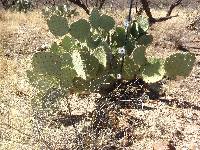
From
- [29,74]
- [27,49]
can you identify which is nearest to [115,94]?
A: [29,74]

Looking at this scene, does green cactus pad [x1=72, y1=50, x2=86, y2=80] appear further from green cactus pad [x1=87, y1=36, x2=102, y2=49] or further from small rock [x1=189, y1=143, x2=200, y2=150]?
small rock [x1=189, y1=143, x2=200, y2=150]

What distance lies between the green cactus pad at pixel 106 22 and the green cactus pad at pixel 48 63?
75 cm

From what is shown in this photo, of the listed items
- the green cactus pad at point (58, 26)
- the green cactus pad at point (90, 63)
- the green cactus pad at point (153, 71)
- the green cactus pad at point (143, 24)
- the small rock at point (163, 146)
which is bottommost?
the small rock at point (163, 146)

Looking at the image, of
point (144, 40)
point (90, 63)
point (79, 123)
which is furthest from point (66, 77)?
point (144, 40)

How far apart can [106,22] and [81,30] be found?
0.27m

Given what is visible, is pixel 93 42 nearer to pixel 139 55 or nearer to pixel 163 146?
pixel 139 55

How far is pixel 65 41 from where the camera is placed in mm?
4820

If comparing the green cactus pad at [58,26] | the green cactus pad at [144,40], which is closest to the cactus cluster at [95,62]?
the green cactus pad at [58,26]

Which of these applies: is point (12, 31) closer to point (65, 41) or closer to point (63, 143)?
point (65, 41)

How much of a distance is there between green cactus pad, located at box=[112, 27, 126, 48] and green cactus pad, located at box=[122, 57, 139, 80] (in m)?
0.32

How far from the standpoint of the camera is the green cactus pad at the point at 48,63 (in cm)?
433

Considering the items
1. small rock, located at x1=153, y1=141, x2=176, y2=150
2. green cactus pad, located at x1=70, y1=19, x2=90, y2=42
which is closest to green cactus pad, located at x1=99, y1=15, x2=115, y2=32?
green cactus pad, located at x1=70, y1=19, x2=90, y2=42

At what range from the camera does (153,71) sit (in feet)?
14.9

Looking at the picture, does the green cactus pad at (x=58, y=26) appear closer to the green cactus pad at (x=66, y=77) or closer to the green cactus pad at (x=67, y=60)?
the green cactus pad at (x=67, y=60)
